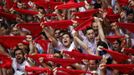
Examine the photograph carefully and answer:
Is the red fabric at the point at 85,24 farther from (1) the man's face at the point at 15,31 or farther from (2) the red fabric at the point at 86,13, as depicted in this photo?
(1) the man's face at the point at 15,31

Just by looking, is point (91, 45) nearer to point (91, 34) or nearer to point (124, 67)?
point (91, 34)

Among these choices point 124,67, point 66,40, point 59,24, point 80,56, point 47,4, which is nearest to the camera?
point 124,67

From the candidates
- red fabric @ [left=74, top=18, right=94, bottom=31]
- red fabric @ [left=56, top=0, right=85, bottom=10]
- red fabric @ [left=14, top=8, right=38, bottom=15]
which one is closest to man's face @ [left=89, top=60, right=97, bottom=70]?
red fabric @ [left=74, top=18, right=94, bottom=31]

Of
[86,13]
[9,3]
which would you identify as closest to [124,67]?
[86,13]

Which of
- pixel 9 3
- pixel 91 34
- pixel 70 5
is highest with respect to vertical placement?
pixel 70 5

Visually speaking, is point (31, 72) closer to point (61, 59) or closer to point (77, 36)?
point (61, 59)

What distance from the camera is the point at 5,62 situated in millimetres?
6973

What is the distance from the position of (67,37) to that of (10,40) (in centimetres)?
93

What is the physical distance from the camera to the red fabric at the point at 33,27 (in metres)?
8.01

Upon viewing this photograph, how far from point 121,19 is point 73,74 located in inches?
77.8

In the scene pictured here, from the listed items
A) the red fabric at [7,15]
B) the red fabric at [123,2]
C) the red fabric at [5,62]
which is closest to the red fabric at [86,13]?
the red fabric at [123,2]

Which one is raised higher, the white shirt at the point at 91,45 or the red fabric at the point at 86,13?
the red fabric at the point at 86,13

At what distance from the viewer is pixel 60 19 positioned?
324 inches

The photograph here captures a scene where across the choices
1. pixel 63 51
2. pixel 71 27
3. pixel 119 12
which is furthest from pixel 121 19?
pixel 63 51
